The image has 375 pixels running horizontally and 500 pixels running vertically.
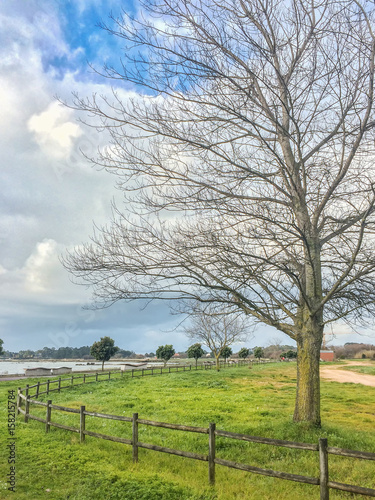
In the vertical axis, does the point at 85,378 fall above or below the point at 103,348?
below

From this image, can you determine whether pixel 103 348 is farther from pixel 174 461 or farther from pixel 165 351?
pixel 174 461

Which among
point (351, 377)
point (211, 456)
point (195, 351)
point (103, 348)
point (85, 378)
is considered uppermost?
point (103, 348)

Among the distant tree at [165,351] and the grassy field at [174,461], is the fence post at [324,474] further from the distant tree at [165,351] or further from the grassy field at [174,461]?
the distant tree at [165,351]

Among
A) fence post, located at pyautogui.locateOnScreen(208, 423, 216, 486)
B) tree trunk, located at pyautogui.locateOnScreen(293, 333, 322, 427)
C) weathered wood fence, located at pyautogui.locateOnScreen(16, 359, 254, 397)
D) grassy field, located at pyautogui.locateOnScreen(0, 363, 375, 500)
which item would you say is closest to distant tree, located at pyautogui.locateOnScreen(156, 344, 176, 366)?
weathered wood fence, located at pyautogui.locateOnScreen(16, 359, 254, 397)

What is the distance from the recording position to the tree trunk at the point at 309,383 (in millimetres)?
11188

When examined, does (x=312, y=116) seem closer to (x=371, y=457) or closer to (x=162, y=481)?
(x=371, y=457)

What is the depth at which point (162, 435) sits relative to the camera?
434 inches

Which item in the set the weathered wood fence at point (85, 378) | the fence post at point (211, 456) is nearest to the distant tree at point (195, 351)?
the weathered wood fence at point (85, 378)

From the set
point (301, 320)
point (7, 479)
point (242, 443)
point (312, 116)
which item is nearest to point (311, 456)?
point (242, 443)

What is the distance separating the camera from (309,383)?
11.3 m

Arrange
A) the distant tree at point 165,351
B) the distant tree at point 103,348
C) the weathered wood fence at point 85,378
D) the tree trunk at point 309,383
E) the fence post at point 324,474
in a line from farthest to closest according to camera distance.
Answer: the distant tree at point 165,351 < the distant tree at point 103,348 < the weathered wood fence at point 85,378 < the tree trunk at point 309,383 < the fence post at point 324,474

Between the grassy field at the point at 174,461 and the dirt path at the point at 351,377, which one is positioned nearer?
the grassy field at the point at 174,461

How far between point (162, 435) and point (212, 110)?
951 centimetres

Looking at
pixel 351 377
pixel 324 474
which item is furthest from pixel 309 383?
pixel 351 377
